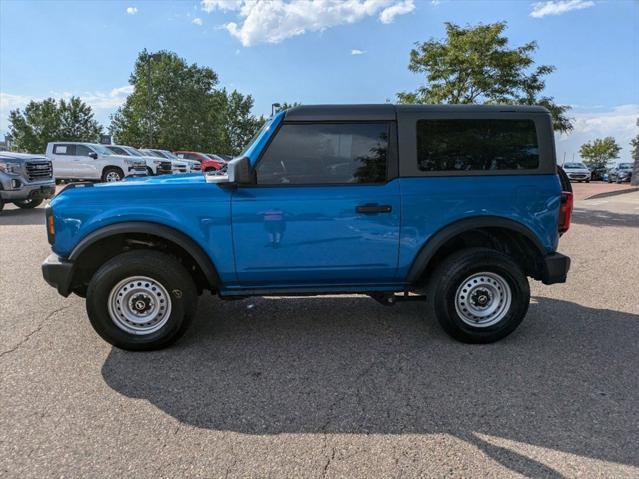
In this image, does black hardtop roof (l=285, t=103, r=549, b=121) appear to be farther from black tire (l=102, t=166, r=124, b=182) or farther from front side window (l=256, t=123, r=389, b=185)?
black tire (l=102, t=166, r=124, b=182)

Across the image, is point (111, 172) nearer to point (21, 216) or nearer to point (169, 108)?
point (21, 216)

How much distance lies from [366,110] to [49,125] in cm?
6753

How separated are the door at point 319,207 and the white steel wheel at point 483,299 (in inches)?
25.4

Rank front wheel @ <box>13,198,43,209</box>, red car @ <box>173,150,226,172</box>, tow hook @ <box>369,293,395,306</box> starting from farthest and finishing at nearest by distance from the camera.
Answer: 1. red car @ <box>173,150,226,172</box>
2. front wheel @ <box>13,198,43,209</box>
3. tow hook @ <box>369,293,395,306</box>

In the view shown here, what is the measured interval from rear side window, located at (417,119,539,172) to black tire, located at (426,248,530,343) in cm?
72

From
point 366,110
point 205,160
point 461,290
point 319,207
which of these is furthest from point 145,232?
point 205,160

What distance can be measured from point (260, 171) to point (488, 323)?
223 cm

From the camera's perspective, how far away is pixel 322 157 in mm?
3676

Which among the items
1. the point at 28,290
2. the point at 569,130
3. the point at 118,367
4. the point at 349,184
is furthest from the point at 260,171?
the point at 569,130

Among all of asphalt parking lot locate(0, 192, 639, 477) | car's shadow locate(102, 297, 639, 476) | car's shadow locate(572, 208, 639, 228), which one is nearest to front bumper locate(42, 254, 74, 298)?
asphalt parking lot locate(0, 192, 639, 477)

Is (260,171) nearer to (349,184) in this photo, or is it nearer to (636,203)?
(349,184)

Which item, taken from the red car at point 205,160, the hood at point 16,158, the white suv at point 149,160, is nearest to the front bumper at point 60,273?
the hood at point 16,158

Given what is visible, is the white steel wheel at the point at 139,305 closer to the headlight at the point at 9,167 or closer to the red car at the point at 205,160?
the headlight at the point at 9,167

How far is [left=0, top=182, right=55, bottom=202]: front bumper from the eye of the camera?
37.5 feet
